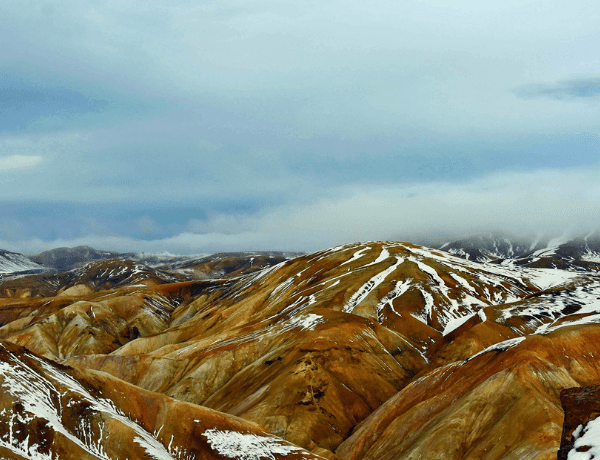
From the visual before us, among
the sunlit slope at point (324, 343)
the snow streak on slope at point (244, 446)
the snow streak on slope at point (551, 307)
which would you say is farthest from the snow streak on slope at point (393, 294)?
the snow streak on slope at point (244, 446)

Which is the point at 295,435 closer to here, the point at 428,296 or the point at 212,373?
the point at 212,373

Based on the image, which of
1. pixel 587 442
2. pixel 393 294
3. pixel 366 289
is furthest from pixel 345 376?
pixel 587 442

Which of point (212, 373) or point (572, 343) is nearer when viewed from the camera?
point (572, 343)

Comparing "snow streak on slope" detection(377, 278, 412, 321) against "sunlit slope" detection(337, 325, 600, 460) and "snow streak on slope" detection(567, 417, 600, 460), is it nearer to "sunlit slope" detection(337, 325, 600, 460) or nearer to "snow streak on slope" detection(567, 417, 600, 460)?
"sunlit slope" detection(337, 325, 600, 460)

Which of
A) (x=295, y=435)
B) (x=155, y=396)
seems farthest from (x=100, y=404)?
(x=295, y=435)

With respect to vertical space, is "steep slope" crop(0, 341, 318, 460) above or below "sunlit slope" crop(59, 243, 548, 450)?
above

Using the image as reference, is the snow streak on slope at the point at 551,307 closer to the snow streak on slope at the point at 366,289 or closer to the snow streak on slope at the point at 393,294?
the snow streak on slope at the point at 393,294

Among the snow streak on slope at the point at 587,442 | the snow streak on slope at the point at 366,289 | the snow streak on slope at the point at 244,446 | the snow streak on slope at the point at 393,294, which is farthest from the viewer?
the snow streak on slope at the point at 366,289

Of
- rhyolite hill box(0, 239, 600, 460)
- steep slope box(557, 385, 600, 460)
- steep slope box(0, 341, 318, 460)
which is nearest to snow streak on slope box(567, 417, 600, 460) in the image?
steep slope box(557, 385, 600, 460)
